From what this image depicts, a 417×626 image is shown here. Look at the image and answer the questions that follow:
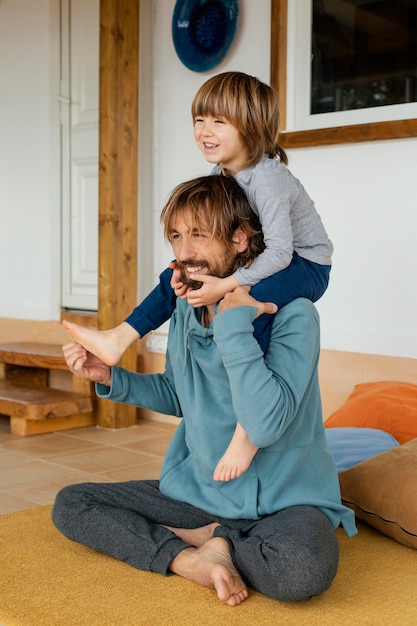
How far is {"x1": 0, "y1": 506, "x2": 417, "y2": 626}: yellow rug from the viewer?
1.58m

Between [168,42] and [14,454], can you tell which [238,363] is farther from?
[168,42]

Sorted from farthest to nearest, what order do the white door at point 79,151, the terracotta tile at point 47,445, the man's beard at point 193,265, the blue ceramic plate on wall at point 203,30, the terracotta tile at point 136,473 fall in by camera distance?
the white door at point 79,151, the blue ceramic plate on wall at point 203,30, the terracotta tile at point 47,445, the terracotta tile at point 136,473, the man's beard at point 193,265

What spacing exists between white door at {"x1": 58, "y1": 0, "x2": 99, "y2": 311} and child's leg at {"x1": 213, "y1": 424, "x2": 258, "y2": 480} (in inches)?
107

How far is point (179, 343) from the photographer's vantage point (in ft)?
6.32

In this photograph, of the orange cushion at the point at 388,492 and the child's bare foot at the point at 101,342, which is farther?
the orange cushion at the point at 388,492

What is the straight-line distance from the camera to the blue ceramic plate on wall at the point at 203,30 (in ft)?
11.9

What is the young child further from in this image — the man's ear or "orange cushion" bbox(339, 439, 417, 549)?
"orange cushion" bbox(339, 439, 417, 549)

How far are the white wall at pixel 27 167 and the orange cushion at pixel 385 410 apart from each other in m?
2.12

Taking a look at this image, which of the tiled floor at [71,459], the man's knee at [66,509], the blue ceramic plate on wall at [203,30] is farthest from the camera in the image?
the blue ceramic plate on wall at [203,30]

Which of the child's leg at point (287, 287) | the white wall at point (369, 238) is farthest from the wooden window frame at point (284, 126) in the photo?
the child's leg at point (287, 287)

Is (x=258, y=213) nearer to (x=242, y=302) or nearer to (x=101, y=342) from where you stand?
(x=242, y=302)

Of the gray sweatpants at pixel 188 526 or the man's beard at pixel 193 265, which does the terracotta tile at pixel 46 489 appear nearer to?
the gray sweatpants at pixel 188 526

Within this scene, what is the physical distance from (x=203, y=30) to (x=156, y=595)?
8.99ft

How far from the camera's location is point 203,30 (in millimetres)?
3723
